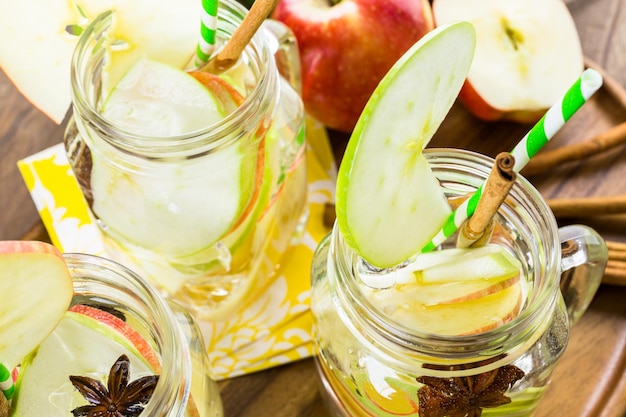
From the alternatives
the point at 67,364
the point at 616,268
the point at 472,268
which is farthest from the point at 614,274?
the point at 67,364

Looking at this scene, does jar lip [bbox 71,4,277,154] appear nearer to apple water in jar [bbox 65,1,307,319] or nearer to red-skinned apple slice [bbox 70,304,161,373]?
apple water in jar [bbox 65,1,307,319]

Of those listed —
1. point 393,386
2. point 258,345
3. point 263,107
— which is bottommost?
point 258,345

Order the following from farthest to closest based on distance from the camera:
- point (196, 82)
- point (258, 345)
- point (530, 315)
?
point (258, 345) → point (196, 82) → point (530, 315)

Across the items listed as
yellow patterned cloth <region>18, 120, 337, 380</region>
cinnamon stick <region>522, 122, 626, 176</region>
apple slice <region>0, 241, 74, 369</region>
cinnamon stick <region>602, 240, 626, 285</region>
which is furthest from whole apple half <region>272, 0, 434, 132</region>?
apple slice <region>0, 241, 74, 369</region>

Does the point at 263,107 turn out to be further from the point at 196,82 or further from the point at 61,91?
the point at 61,91

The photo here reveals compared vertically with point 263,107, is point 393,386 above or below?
below

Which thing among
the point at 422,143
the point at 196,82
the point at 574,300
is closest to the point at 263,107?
the point at 196,82

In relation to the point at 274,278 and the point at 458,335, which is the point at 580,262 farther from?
the point at 274,278

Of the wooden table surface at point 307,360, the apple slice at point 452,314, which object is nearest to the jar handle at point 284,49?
the wooden table surface at point 307,360
